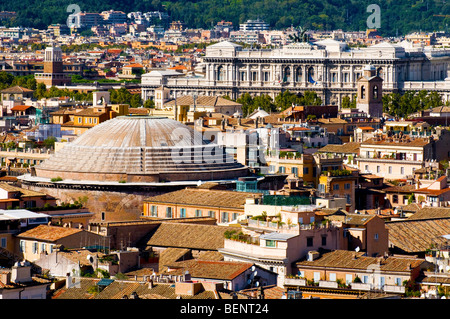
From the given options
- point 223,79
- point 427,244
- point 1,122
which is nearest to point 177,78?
point 223,79

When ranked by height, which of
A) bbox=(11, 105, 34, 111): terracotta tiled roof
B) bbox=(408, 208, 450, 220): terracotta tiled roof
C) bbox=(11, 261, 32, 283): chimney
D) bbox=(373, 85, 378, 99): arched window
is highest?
bbox=(11, 261, 32, 283): chimney

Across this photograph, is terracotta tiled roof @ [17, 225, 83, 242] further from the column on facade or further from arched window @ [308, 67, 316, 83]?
arched window @ [308, 67, 316, 83]

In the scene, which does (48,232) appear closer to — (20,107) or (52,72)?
(20,107)

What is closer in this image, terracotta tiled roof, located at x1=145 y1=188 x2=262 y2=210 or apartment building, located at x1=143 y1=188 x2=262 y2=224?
apartment building, located at x1=143 y1=188 x2=262 y2=224

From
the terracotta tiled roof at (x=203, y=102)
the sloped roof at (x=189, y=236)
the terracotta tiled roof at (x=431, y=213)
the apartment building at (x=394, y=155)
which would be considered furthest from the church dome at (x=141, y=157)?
the terracotta tiled roof at (x=203, y=102)

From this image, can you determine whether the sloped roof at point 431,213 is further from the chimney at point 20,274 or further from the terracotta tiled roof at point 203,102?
the terracotta tiled roof at point 203,102

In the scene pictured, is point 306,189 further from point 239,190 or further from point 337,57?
point 337,57

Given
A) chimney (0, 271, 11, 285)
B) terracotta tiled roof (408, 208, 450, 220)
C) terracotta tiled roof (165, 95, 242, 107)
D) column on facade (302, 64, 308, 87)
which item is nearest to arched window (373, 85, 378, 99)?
terracotta tiled roof (165, 95, 242, 107)

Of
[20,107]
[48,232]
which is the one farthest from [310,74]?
[48,232]
